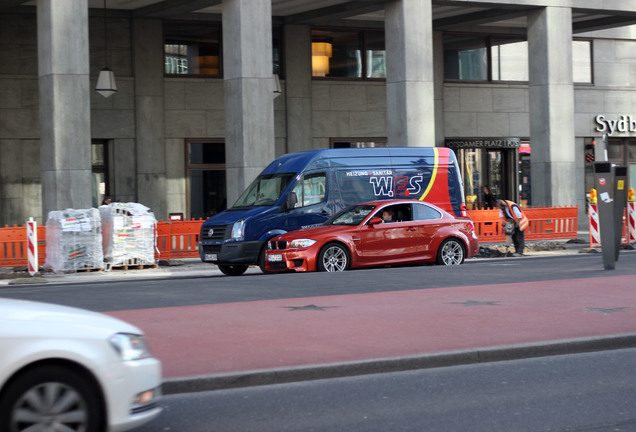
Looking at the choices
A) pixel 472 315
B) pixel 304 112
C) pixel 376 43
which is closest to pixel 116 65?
pixel 304 112

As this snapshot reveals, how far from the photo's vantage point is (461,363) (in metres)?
9.52

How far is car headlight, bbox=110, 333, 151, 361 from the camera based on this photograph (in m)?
6.14

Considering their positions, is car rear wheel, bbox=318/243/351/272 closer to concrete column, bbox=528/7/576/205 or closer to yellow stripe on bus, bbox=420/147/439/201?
yellow stripe on bus, bbox=420/147/439/201

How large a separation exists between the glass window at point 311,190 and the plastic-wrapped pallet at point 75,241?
455 centimetres

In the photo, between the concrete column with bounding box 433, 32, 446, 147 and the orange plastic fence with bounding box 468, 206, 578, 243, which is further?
the concrete column with bounding box 433, 32, 446, 147

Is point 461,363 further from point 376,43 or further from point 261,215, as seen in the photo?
point 376,43

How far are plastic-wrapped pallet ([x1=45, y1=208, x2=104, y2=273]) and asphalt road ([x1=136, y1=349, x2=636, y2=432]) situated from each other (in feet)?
46.1

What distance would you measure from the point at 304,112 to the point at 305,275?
17049 mm

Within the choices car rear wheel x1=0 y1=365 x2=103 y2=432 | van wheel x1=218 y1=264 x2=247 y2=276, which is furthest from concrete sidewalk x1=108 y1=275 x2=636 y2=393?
van wheel x1=218 y1=264 x2=247 y2=276

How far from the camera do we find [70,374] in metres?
5.89

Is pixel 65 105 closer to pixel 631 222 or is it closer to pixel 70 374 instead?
pixel 631 222

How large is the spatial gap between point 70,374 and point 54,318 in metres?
0.42

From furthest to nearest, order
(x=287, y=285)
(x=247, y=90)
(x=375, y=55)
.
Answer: (x=375, y=55), (x=247, y=90), (x=287, y=285)

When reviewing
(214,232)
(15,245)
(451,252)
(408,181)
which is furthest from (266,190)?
(15,245)
